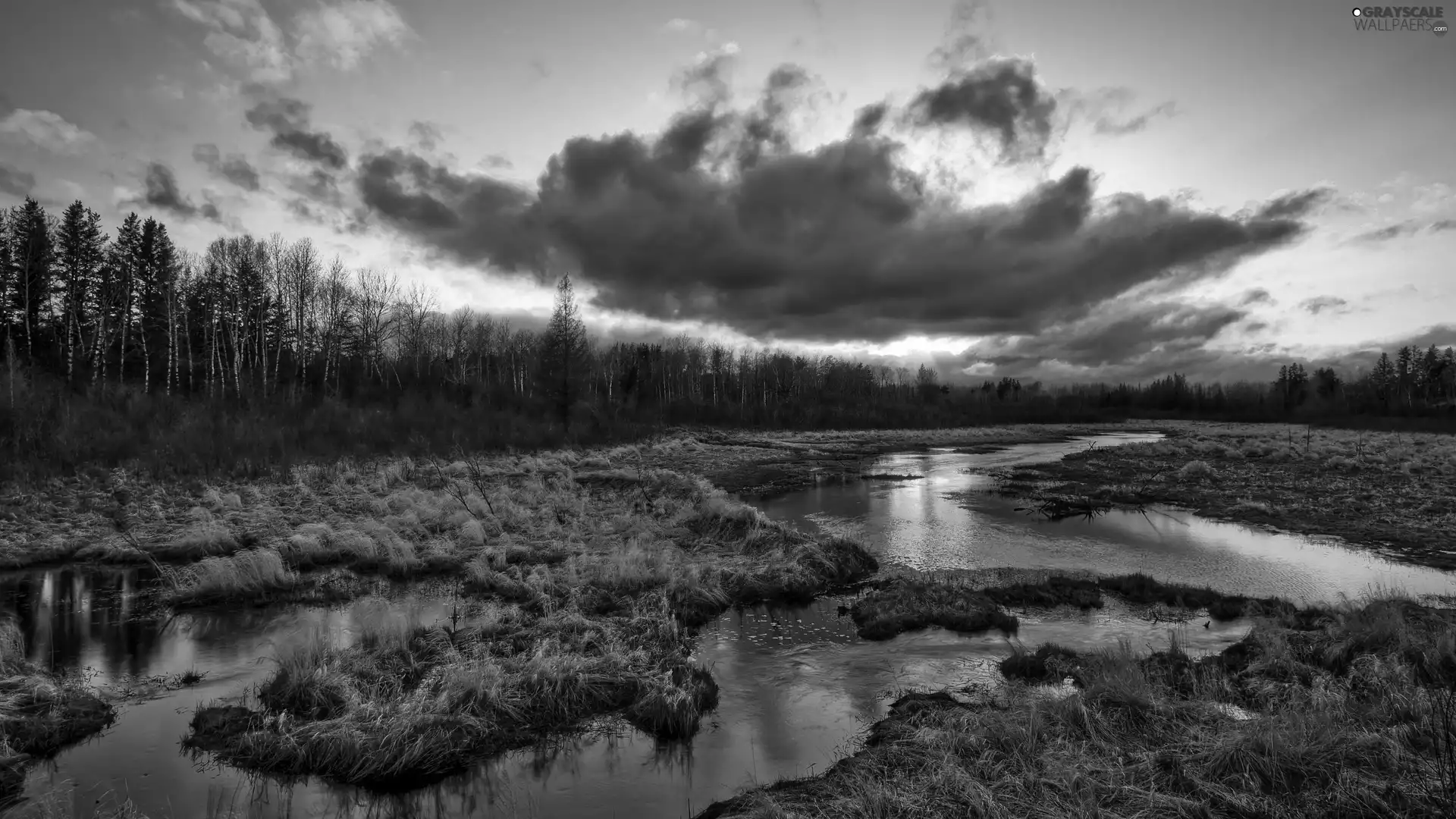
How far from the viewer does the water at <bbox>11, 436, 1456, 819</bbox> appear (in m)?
6.23

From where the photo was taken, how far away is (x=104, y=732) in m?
7.26

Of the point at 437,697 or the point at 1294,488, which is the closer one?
the point at 437,697

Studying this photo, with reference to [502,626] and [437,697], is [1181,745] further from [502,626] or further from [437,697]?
[502,626]

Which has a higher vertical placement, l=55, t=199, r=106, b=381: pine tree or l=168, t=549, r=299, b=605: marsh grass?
l=55, t=199, r=106, b=381: pine tree

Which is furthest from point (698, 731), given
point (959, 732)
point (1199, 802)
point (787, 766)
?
point (1199, 802)

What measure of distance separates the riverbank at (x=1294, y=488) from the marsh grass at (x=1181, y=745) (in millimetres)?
13459

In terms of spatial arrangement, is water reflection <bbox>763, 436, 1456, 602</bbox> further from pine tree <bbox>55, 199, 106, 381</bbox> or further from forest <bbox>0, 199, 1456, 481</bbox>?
pine tree <bbox>55, 199, 106, 381</bbox>

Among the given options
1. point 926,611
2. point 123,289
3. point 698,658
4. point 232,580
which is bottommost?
point 698,658

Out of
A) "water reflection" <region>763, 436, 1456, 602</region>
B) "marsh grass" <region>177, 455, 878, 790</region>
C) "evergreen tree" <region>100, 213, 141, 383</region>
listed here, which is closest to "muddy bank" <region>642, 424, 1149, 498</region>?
"water reflection" <region>763, 436, 1456, 602</region>

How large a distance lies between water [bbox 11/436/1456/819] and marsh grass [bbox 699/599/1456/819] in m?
0.98

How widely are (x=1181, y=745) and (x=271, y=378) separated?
65.3 m

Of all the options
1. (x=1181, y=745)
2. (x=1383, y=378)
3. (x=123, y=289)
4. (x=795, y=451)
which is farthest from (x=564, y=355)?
(x=1383, y=378)

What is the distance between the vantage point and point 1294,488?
27906mm

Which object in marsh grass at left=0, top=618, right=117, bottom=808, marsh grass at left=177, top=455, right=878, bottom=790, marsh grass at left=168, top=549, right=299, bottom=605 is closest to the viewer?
marsh grass at left=0, top=618, right=117, bottom=808
